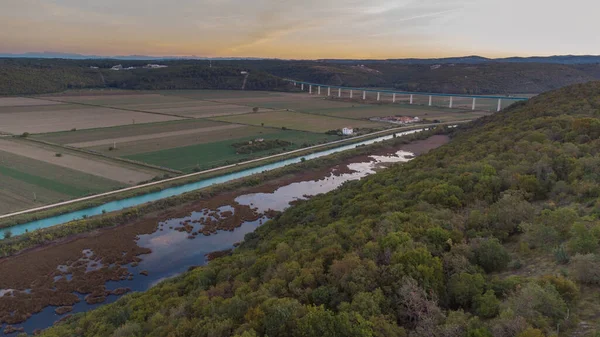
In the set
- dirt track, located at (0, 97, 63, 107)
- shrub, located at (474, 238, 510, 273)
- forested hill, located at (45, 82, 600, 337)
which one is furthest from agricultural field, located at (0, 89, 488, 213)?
shrub, located at (474, 238, 510, 273)

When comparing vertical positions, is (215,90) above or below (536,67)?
below

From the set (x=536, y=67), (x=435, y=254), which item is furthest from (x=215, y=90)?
(x=435, y=254)

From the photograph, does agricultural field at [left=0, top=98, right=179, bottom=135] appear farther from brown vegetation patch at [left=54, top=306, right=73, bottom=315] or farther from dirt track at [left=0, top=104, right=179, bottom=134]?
brown vegetation patch at [left=54, top=306, right=73, bottom=315]

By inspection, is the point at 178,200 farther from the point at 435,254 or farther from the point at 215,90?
the point at 215,90

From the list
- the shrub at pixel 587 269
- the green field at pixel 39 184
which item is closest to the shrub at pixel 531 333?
the shrub at pixel 587 269

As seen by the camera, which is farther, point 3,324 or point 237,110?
point 237,110

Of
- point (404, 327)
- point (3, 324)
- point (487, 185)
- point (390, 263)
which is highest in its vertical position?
point (487, 185)

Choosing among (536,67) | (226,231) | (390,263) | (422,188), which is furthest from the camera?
(536,67)

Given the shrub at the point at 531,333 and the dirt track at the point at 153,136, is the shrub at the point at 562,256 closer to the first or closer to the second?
the shrub at the point at 531,333
